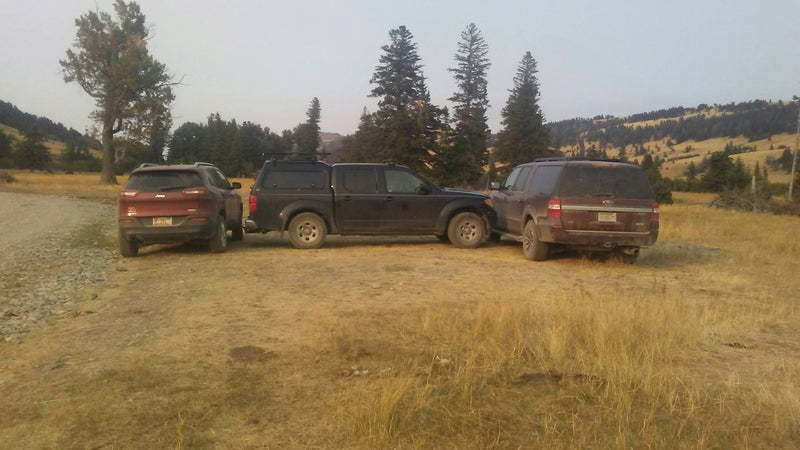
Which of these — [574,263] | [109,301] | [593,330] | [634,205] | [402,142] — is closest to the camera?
[593,330]

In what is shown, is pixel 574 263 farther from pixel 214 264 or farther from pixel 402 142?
pixel 402 142

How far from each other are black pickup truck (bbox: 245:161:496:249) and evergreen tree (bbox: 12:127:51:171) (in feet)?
259

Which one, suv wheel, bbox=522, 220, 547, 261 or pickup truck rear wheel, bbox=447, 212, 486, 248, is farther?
pickup truck rear wheel, bbox=447, 212, 486, 248

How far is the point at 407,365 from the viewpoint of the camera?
4746 mm

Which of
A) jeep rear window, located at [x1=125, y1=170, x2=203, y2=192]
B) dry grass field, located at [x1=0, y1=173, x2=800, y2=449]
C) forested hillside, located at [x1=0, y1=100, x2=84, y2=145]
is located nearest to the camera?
dry grass field, located at [x1=0, y1=173, x2=800, y2=449]

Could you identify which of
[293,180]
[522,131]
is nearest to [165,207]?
[293,180]

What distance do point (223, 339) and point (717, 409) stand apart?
4.15 meters

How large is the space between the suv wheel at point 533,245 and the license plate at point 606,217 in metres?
1.12

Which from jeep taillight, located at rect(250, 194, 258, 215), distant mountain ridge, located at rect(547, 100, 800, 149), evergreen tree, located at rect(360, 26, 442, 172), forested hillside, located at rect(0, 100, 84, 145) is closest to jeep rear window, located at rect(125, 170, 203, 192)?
jeep taillight, located at rect(250, 194, 258, 215)

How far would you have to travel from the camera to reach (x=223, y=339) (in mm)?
5602

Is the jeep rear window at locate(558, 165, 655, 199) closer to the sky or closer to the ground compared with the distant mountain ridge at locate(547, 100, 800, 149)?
closer to the ground

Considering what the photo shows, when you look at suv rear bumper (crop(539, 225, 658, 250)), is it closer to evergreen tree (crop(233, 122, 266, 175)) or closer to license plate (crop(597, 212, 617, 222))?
license plate (crop(597, 212, 617, 222))

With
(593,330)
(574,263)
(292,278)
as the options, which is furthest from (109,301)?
(574,263)

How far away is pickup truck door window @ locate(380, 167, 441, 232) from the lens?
12.5 meters
